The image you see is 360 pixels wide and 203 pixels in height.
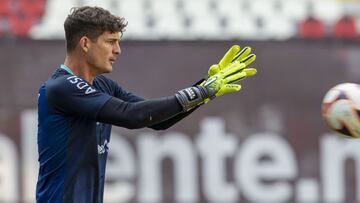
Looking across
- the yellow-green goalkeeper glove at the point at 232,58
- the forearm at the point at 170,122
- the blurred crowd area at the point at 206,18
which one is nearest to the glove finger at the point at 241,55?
the yellow-green goalkeeper glove at the point at 232,58

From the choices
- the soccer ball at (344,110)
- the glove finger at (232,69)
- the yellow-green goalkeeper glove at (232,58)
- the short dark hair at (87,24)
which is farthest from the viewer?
the soccer ball at (344,110)

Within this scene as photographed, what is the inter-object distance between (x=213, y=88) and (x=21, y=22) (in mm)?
5007

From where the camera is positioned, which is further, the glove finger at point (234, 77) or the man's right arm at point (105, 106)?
the glove finger at point (234, 77)

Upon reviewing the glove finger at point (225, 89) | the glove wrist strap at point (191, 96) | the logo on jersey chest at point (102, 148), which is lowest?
the logo on jersey chest at point (102, 148)

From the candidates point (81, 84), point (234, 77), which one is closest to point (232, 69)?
point (234, 77)

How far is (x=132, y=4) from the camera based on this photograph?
30.6ft

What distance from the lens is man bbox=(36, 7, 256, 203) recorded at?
415cm

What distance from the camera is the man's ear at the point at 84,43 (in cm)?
428

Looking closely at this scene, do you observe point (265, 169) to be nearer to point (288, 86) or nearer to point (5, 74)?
point (288, 86)

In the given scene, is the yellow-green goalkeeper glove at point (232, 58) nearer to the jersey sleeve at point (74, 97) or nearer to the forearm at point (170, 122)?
the forearm at point (170, 122)

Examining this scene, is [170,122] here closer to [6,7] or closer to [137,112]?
[137,112]

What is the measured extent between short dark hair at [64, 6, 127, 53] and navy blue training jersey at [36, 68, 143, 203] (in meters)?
0.18

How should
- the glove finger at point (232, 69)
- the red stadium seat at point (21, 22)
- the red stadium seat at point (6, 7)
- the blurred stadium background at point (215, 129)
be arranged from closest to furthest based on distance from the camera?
the glove finger at point (232, 69)
the blurred stadium background at point (215, 129)
the red stadium seat at point (21, 22)
the red stadium seat at point (6, 7)

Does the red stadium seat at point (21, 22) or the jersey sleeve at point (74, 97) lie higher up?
the red stadium seat at point (21, 22)
